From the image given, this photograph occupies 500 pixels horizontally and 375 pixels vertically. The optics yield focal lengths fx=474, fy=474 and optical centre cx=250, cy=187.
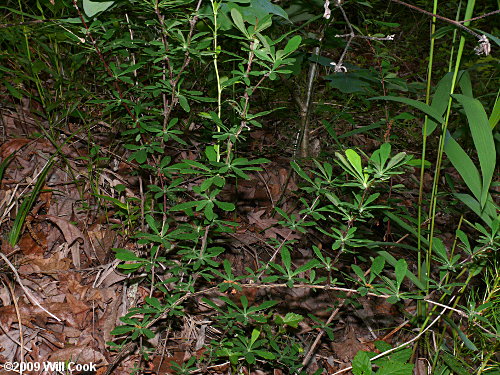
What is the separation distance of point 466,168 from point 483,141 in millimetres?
124

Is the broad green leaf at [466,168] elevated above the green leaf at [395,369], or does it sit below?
above

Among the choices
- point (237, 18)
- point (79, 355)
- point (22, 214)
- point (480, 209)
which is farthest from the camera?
point (22, 214)

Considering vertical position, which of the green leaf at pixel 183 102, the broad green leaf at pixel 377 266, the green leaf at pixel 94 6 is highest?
the green leaf at pixel 94 6

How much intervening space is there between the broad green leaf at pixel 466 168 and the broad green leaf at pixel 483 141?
5 cm

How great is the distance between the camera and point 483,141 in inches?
42.3

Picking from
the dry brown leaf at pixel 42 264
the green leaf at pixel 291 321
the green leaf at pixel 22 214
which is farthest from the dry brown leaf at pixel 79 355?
the green leaf at pixel 291 321

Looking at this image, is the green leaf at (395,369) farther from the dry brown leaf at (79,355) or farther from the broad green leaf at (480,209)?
the dry brown leaf at (79,355)

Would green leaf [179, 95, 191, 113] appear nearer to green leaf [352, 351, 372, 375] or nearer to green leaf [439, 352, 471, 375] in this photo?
green leaf [352, 351, 372, 375]

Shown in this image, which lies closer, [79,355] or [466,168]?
[466,168]

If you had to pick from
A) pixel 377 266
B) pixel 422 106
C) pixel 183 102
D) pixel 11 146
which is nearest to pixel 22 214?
pixel 11 146

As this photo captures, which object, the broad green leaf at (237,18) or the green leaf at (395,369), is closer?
the broad green leaf at (237,18)

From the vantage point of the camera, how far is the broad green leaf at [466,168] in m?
1.16

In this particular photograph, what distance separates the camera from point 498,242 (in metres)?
1.08

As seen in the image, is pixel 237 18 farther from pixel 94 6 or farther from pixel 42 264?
pixel 42 264
